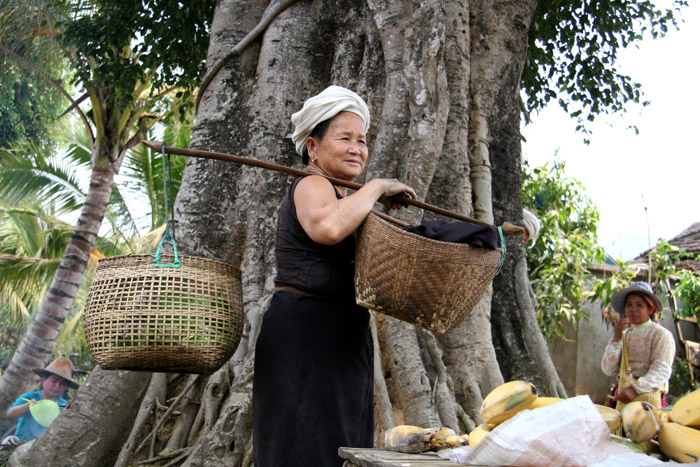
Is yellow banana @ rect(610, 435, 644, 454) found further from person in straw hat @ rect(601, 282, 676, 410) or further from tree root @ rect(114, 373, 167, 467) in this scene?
person in straw hat @ rect(601, 282, 676, 410)

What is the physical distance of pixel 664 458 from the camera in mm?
1849

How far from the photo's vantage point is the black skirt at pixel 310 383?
214 centimetres

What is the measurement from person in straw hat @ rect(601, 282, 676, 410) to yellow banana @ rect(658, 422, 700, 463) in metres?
3.01

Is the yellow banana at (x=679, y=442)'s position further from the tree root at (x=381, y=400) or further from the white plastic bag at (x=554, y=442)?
the tree root at (x=381, y=400)

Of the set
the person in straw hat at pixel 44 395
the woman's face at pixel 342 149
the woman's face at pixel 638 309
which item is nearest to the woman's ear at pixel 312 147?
the woman's face at pixel 342 149

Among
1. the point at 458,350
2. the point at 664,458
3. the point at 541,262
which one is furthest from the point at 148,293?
the point at 541,262

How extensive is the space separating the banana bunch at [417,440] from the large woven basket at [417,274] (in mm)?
328

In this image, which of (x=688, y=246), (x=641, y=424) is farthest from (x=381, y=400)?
(x=688, y=246)

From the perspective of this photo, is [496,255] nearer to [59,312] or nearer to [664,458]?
[664,458]

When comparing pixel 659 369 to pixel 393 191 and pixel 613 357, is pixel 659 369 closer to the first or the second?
pixel 613 357

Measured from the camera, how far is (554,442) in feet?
5.23

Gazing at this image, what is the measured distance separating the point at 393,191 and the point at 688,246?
1140cm

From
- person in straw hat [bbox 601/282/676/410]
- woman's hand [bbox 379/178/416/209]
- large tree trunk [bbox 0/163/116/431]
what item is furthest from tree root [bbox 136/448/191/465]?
large tree trunk [bbox 0/163/116/431]

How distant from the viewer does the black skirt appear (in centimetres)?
214
